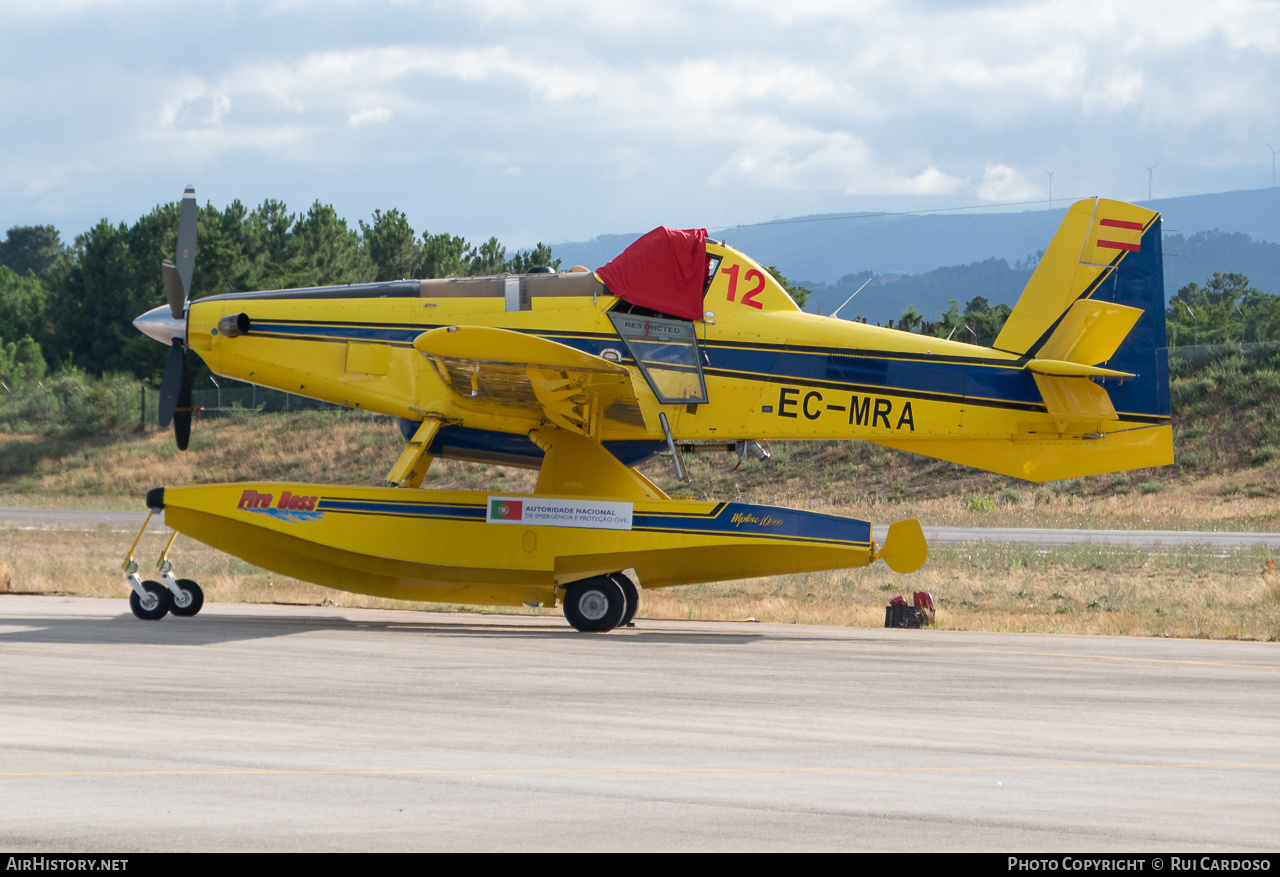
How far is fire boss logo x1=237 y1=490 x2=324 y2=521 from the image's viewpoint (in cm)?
1264

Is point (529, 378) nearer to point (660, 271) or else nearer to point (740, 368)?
point (660, 271)

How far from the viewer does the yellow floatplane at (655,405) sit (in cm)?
1258

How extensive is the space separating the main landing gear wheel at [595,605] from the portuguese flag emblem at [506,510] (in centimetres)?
103

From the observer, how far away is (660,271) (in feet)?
42.2

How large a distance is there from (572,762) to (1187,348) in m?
47.5

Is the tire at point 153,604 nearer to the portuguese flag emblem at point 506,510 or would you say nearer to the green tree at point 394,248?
the portuguese flag emblem at point 506,510

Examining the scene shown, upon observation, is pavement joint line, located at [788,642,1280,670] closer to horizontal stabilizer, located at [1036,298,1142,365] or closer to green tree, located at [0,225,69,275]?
horizontal stabilizer, located at [1036,298,1142,365]

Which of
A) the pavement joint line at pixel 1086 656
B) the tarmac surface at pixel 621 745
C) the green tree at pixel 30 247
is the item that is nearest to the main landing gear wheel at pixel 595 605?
the tarmac surface at pixel 621 745

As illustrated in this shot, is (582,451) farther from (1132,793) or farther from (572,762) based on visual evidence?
(1132,793)

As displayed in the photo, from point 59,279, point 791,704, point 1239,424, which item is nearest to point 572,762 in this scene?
point 791,704

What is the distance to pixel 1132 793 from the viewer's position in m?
5.56

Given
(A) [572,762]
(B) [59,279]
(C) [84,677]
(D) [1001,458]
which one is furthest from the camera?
(B) [59,279]

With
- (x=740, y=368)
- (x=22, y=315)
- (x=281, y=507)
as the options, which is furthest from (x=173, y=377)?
(x=22, y=315)

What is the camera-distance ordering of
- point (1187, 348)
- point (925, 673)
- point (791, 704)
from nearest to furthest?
1. point (791, 704)
2. point (925, 673)
3. point (1187, 348)
